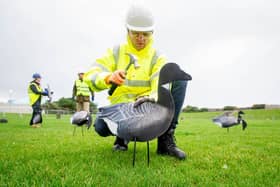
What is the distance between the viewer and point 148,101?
308 cm

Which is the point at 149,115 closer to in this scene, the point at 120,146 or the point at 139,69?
the point at 139,69

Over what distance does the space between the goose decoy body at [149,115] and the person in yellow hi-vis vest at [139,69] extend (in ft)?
1.29

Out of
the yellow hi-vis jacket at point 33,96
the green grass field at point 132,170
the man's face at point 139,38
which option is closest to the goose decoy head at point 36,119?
the yellow hi-vis jacket at point 33,96

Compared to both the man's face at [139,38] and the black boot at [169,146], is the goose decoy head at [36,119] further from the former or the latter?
the man's face at [139,38]

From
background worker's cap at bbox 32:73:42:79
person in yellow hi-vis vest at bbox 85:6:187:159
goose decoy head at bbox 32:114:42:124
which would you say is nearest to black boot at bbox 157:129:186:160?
person in yellow hi-vis vest at bbox 85:6:187:159

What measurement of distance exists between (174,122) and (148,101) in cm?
78

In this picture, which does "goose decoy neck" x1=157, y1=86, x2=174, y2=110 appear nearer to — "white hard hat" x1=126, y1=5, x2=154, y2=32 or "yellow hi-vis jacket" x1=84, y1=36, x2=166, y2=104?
"yellow hi-vis jacket" x1=84, y1=36, x2=166, y2=104

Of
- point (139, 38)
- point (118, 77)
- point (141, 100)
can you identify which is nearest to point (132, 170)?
point (141, 100)

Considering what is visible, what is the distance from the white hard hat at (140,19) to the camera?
11.2 feet

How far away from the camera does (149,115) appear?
2865 millimetres

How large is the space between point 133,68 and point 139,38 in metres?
0.39

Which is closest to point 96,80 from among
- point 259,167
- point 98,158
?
point 98,158

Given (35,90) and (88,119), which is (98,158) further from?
(35,90)

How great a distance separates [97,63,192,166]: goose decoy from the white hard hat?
73 cm
